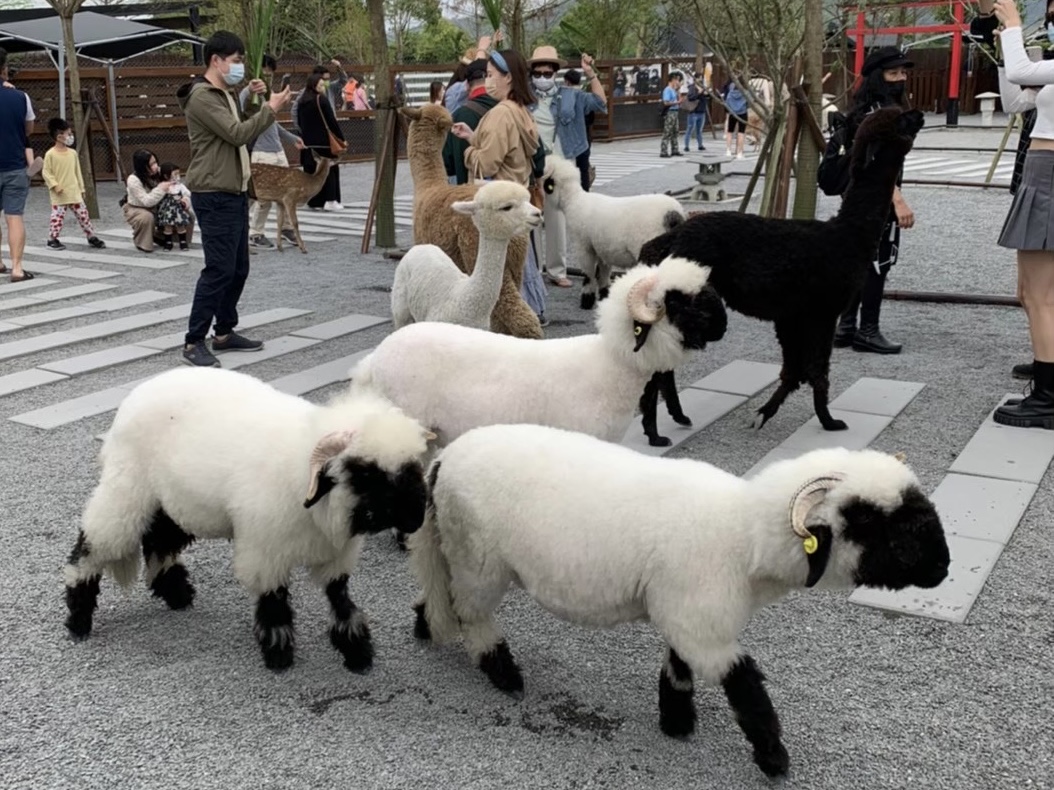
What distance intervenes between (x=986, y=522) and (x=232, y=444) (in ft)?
11.1

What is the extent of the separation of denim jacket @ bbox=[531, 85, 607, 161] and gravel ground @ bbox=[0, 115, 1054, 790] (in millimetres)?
7624

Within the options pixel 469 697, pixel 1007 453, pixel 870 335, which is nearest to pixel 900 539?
pixel 469 697

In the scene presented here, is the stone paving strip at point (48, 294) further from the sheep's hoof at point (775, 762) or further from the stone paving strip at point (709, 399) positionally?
the sheep's hoof at point (775, 762)

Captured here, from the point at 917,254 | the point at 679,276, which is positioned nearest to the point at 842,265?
the point at 679,276

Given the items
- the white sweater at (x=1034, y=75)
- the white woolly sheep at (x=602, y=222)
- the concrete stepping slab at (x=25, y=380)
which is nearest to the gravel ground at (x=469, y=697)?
the white sweater at (x=1034, y=75)

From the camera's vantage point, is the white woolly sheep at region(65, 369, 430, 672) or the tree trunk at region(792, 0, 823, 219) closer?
the white woolly sheep at region(65, 369, 430, 672)

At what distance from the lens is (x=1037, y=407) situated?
19.2 feet

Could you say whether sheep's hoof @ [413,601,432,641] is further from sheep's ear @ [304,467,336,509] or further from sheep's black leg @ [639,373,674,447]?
sheep's black leg @ [639,373,674,447]

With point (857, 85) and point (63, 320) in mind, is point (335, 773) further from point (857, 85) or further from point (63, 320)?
point (63, 320)

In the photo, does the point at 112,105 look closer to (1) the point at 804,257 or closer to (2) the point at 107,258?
(2) the point at 107,258

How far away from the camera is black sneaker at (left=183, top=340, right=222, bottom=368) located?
7.30 meters

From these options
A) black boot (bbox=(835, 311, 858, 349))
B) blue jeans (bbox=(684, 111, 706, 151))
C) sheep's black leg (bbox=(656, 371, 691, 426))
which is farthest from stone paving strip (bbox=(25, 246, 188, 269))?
blue jeans (bbox=(684, 111, 706, 151))

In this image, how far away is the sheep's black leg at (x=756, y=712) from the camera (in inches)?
110

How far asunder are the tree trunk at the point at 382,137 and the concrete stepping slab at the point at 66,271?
3105mm
